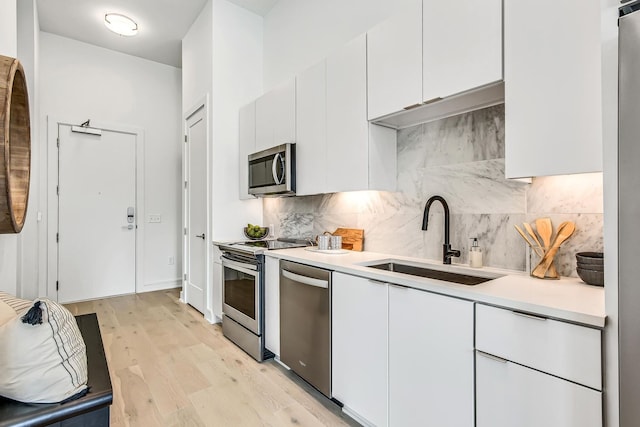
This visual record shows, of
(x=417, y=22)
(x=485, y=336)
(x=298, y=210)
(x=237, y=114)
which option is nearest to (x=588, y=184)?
(x=485, y=336)

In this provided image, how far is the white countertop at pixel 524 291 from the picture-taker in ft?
3.36

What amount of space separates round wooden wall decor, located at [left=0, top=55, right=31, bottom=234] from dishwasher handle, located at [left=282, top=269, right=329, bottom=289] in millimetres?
1433

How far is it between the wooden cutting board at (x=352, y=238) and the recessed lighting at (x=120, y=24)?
138 inches

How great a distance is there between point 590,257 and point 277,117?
243 cm

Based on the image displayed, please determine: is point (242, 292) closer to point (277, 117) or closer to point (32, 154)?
point (277, 117)

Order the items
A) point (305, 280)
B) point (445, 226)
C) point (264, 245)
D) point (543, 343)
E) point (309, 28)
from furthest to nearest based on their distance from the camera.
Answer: point (309, 28), point (264, 245), point (305, 280), point (445, 226), point (543, 343)

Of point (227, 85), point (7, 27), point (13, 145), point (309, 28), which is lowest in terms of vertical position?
point (13, 145)

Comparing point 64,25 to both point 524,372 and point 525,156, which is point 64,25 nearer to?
point 525,156

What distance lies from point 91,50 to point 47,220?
2321mm

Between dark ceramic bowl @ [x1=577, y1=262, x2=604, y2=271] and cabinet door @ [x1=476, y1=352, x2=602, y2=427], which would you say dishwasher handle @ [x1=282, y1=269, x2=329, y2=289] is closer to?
cabinet door @ [x1=476, y1=352, x2=602, y2=427]

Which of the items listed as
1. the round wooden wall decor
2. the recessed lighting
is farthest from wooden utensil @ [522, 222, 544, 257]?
the recessed lighting

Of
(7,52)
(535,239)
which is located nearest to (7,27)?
(7,52)

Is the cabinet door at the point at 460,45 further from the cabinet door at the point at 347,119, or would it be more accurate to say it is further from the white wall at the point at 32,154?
the white wall at the point at 32,154

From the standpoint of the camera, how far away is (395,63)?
73.8 inches
